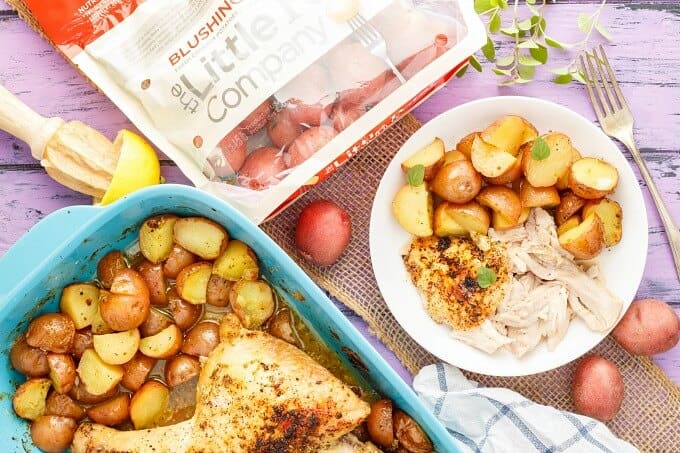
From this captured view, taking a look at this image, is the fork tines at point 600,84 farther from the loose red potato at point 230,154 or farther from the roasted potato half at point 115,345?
the roasted potato half at point 115,345

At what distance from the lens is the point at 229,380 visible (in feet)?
5.34

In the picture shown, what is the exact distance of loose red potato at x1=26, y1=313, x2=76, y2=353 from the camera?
1.69 meters

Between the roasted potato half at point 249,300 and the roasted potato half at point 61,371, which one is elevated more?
the roasted potato half at point 61,371

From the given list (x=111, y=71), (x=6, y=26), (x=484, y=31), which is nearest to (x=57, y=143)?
(x=111, y=71)

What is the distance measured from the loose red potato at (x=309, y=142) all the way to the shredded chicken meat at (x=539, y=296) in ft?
1.32

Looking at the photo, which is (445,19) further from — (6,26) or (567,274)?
(6,26)

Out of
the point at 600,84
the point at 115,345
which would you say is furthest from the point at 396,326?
the point at 600,84

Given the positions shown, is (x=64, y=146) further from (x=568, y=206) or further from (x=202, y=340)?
(x=568, y=206)

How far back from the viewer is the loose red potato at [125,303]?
168 centimetres

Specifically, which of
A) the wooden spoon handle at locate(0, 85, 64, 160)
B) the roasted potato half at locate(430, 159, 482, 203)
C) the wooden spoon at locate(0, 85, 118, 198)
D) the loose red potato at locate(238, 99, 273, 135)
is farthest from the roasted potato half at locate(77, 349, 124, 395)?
the roasted potato half at locate(430, 159, 482, 203)

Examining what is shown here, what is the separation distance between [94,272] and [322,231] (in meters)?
0.51

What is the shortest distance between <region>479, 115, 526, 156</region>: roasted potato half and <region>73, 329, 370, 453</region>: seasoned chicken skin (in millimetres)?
612

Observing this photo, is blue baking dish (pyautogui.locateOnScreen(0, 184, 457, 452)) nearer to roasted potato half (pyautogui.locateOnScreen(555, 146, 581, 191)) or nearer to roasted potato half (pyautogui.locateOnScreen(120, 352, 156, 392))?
roasted potato half (pyautogui.locateOnScreen(120, 352, 156, 392))

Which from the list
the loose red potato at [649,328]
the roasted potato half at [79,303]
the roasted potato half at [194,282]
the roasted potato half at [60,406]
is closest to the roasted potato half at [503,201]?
the loose red potato at [649,328]
